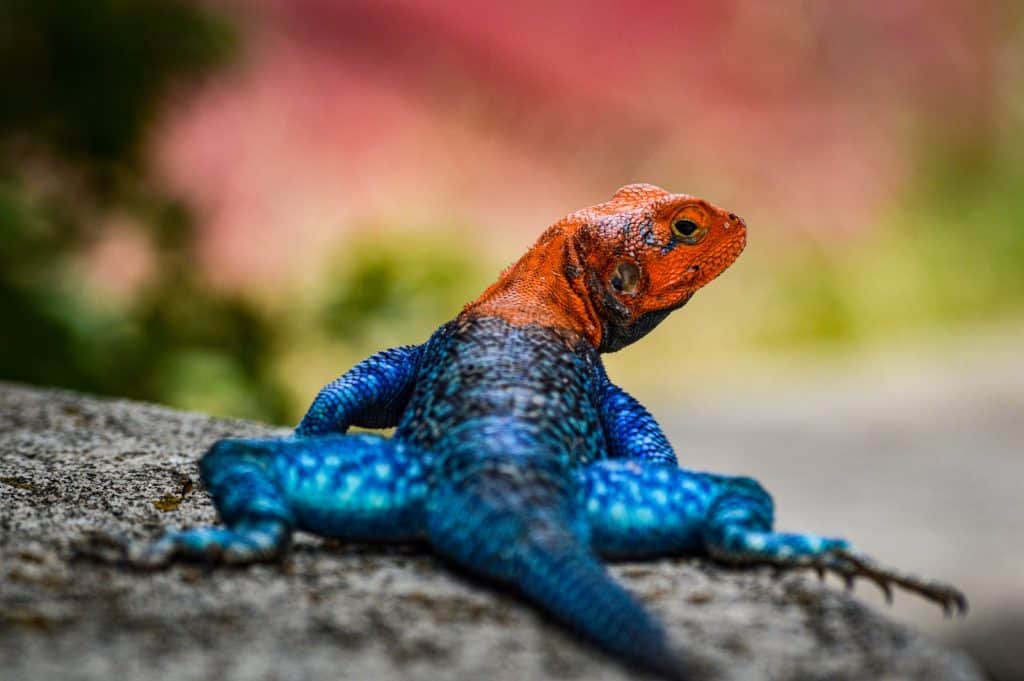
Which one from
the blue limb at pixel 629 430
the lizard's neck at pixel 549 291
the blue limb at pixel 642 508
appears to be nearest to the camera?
the blue limb at pixel 642 508

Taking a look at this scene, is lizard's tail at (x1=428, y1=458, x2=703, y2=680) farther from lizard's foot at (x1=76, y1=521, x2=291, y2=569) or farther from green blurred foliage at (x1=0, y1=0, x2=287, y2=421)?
green blurred foliage at (x1=0, y1=0, x2=287, y2=421)

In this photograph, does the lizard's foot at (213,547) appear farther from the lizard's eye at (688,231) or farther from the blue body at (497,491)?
the lizard's eye at (688,231)

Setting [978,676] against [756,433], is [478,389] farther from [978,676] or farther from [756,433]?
[756,433]

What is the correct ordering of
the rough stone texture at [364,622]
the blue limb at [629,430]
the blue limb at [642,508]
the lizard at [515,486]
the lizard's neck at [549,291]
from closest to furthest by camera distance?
1. the rough stone texture at [364,622]
2. the lizard at [515,486]
3. the blue limb at [642,508]
4. the blue limb at [629,430]
5. the lizard's neck at [549,291]

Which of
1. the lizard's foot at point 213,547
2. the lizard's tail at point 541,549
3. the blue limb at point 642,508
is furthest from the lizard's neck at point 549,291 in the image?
the lizard's foot at point 213,547

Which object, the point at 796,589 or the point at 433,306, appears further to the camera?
the point at 433,306

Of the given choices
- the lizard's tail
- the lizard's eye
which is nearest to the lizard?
the lizard's tail

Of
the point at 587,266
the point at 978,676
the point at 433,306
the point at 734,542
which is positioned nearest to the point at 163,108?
the point at 433,306

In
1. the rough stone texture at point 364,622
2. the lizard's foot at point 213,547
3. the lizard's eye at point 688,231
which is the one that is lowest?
the rough stone texture at point 364,622
